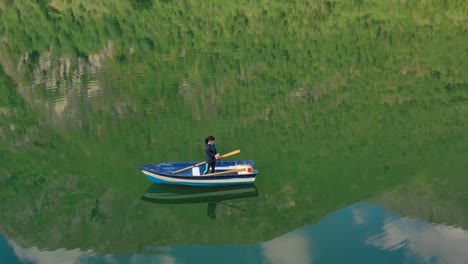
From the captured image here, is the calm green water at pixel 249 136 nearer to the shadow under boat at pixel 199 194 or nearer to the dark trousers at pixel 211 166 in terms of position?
the shadow under boat at pixel 199 194

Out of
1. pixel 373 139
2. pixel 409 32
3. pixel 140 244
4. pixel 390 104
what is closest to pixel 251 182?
pixel 140 244

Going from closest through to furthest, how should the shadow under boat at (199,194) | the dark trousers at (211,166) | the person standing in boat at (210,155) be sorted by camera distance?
the person standing in boat at (210,155), the dark trousers at (211,166), the shadow under boat at (199,194)

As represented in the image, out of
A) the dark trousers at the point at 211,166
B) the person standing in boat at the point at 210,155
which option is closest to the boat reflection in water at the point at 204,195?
the dark trousers at the point at 211,166

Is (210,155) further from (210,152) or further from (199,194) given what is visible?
(199,194)

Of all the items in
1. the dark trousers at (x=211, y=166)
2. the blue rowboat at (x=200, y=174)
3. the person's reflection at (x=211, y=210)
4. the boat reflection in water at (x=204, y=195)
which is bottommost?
the person's reflection at (x=211, y=210)

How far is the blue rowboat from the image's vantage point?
3625 cm

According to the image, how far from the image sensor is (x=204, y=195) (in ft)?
123

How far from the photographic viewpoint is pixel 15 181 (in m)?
47.8

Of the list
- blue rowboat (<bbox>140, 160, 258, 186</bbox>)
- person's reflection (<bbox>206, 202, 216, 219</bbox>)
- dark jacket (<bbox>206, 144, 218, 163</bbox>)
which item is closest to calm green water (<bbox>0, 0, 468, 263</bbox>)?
person's reflection (<bbox>206, 202, 216, 219</bbox>)

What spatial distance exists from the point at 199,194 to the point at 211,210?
5.30 ft

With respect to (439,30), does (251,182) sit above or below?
below

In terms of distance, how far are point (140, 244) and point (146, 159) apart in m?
15.5

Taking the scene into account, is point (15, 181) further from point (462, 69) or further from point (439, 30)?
point (439, 30)

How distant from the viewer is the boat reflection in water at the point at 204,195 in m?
37.1
